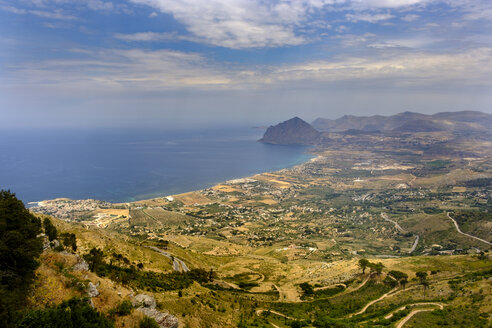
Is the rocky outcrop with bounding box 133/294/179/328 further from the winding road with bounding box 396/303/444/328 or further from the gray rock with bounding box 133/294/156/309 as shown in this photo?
the winding road with bounding box 396/303/444/328

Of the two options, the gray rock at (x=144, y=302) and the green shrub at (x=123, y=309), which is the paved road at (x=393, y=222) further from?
the green shrub at (x=123, y=309)

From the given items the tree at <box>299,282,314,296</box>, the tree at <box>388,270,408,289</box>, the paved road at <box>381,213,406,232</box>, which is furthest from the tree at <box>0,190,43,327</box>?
the paved road at <box>381,213,406,232</box>

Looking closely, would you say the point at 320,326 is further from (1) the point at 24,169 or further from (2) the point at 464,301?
(1) the point at 24,169

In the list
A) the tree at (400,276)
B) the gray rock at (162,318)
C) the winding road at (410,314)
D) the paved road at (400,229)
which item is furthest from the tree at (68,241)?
the paved road at (400,229)

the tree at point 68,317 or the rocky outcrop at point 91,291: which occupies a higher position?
the tree at point 68,317

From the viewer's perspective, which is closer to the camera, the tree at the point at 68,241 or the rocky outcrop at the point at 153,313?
the rocky outcrop at the point at 153,313
